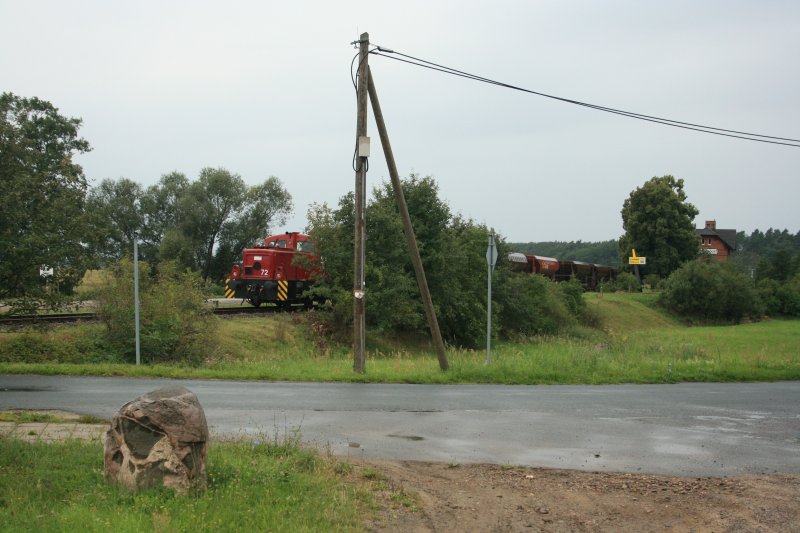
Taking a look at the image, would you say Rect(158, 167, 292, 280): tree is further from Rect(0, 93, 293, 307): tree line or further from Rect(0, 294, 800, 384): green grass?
Rect(0, 294, 800, 384): green grass

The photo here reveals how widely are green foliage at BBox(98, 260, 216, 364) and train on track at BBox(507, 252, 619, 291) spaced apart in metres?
27.5

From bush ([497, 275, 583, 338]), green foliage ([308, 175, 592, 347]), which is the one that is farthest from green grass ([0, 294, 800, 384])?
bush ([497, 275, 583, 338])

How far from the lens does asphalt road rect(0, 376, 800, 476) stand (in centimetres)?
876

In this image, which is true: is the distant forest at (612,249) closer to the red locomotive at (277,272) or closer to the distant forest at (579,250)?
the distant forest at (579,250)

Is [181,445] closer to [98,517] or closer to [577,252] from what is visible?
[98,517]

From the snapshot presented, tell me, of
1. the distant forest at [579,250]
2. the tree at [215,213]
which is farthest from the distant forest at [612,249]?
the tree at [215,213]

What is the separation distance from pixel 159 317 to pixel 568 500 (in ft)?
54.4

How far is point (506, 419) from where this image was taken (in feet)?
36.4

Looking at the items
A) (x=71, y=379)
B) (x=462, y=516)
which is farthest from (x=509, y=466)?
(x=71, y=379)

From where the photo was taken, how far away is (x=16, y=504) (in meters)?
5.80

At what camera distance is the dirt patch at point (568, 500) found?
634cm

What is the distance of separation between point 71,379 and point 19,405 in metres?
3.68

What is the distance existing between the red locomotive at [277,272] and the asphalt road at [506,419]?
15.7 metres

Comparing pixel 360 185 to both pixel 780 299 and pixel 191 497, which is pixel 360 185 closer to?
pixel 191 497
